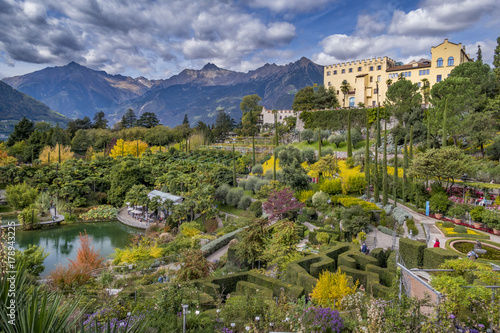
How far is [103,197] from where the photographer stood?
35062mm

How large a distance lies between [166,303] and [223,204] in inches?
887

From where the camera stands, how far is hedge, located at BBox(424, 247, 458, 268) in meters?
11.5

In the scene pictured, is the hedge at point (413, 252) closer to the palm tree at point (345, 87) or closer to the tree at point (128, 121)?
the palm tree at point (345, 87)

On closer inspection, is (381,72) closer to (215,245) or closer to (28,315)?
(215,245)

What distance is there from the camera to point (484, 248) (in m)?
14.0

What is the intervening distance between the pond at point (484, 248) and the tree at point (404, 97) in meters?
27.2

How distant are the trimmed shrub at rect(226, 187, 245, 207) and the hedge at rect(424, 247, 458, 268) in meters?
19.0

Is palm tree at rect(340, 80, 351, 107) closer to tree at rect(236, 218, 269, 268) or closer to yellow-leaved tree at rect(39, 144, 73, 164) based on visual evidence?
tree at rect(236, 218, 269, 268)

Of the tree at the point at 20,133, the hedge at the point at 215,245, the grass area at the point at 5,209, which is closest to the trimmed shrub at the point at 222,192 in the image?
the hedge at the point at 215,245

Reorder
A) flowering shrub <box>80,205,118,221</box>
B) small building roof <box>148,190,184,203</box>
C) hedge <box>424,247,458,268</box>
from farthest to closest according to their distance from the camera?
flowering shrub <box>80,205,118,221</box> < small building roof <box>148,190,184,203</box> < hedge <box>424,247,458,268</box>

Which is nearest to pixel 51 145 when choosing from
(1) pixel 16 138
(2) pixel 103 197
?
(1) pixel 16 138

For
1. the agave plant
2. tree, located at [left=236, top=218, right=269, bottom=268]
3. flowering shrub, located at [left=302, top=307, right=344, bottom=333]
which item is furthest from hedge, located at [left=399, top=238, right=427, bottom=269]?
the agave plant

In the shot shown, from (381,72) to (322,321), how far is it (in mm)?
53450

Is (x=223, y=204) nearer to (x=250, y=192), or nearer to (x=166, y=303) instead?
(x=250, y=192)
